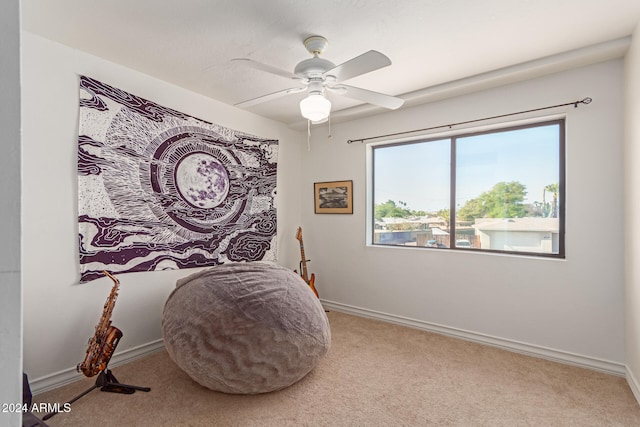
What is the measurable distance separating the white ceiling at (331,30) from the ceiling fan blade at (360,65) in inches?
13.6

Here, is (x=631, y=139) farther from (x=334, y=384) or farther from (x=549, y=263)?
(x=334, y=384)

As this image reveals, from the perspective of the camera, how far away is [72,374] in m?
2.29

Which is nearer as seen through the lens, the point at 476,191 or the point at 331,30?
the point at 331,30

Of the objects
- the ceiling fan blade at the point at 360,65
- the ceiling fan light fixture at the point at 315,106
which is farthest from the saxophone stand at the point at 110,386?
the ceiling fan blade at the point at 360,65

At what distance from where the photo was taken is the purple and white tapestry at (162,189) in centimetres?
238

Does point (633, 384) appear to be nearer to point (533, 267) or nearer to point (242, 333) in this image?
point (533, 267)

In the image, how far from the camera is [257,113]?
3785 mm

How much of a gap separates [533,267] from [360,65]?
232cm

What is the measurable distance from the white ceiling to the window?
0.78 m

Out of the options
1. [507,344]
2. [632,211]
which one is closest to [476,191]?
[632,211]

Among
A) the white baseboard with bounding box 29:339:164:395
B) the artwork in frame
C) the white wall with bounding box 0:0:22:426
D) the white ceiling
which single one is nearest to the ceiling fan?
the white ceiling

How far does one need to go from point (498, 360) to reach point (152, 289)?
3099mm

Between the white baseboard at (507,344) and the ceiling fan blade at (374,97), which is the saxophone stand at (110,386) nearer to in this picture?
the white baseboard at (507,344)

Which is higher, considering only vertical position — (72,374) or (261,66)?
(261,66)
